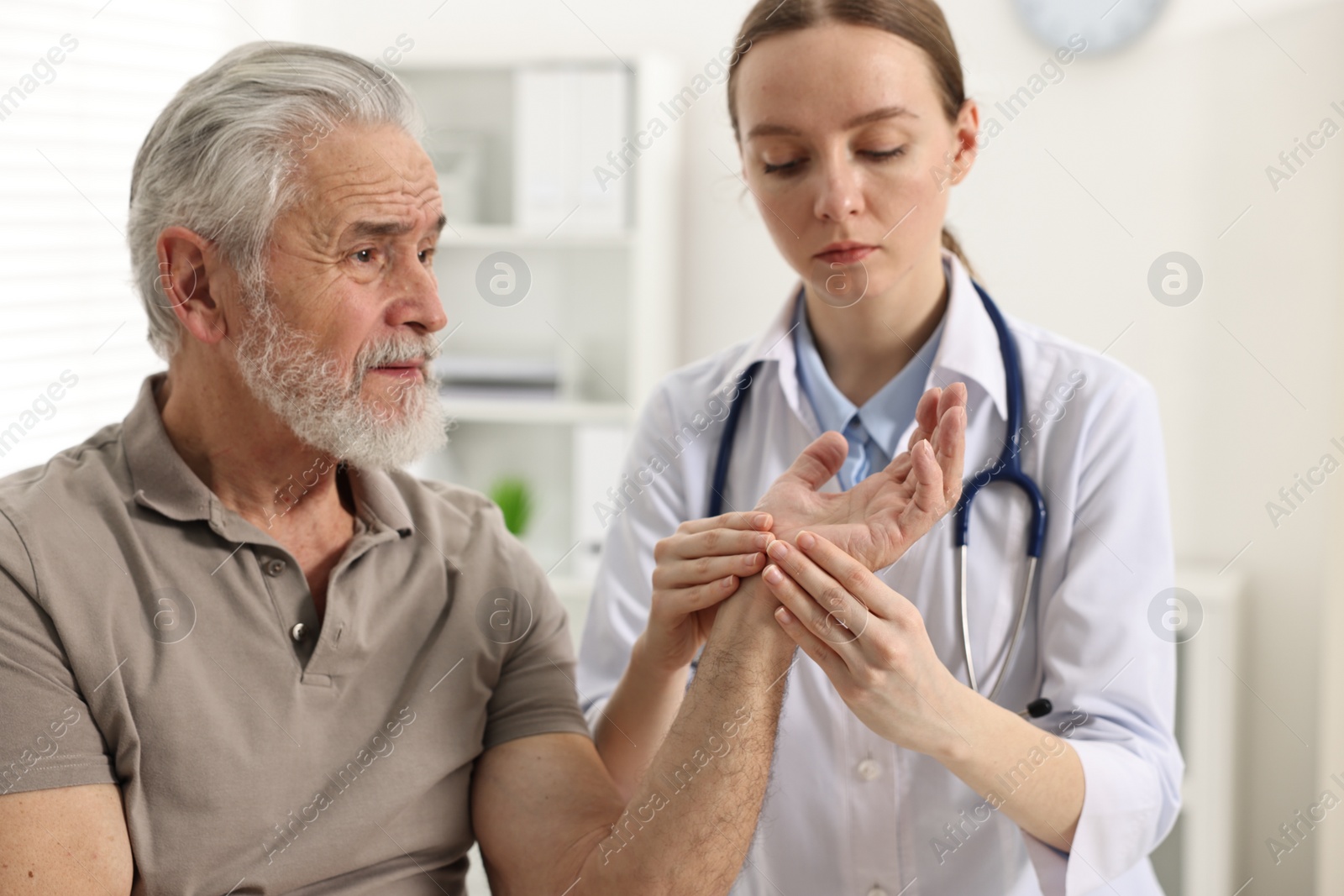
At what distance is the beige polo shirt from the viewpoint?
1.18 meters

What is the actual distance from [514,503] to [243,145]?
7.43 feet

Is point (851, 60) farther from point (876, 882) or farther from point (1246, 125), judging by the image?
point (1246, 125)

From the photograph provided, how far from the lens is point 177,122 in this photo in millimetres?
1340

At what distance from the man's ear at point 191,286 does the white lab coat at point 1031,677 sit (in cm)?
78

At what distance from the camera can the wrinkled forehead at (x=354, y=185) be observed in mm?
1325

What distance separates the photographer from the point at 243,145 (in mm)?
1309

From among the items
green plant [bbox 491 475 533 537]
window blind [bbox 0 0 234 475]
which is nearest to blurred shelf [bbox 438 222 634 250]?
green plant [bbox 491 475 533 537]

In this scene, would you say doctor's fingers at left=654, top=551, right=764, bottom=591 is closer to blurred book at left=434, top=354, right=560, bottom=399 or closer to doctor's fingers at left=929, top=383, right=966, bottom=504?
doctor's fingers at left=929, top=383, right=966, bottom=504

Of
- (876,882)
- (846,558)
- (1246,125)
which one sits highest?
(1246,125)

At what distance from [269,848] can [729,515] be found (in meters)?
0.60

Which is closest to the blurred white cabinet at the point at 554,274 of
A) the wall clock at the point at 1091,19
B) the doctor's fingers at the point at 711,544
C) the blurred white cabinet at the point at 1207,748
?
the wall clock at the point at 1091,19

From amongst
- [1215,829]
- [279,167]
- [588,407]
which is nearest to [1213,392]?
[1215,829]

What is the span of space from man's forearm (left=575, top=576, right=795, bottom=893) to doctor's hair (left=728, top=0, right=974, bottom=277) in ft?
2.17

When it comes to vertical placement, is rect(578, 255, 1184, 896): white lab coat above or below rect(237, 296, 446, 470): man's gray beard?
below
